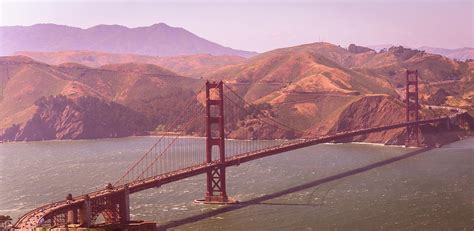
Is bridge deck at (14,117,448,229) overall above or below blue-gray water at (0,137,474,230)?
above

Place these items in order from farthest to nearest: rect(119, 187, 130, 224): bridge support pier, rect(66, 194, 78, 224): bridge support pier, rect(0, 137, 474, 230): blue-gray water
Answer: rect(0, 137, 474, 230): blue-gray water < rect(119, 187, 130, 224): bridge support pier < rect(66, 194, 78, 224): bridge support pier

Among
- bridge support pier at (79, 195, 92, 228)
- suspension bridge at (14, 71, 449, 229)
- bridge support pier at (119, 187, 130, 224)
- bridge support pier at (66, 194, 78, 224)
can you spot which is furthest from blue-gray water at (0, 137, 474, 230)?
bridge support pier at (66, 194, 78, 224)

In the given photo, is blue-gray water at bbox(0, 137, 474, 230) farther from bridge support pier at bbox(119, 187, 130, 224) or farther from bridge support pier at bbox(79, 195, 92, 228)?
bridge support pier at bbox(79, 195, 92, 228)

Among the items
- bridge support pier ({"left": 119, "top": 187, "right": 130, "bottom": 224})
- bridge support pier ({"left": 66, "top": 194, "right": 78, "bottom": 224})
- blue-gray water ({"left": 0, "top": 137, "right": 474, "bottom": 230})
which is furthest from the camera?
blue-gray water ({"left": 0, "top": 137, "right": 474, "bottom": 230})

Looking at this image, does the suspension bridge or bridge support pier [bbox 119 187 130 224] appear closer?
the suspension bridge

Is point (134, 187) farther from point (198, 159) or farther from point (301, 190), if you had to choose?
point (198, 159)

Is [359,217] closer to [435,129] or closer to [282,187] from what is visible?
[282,187]
